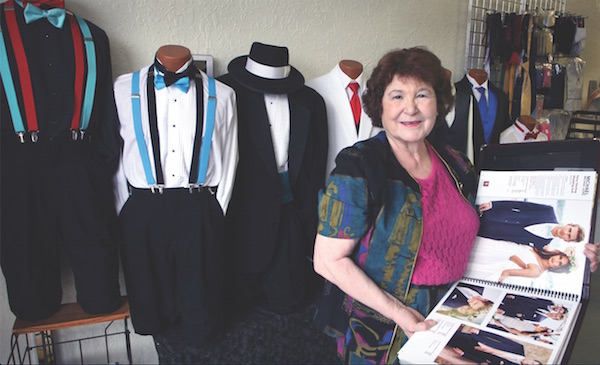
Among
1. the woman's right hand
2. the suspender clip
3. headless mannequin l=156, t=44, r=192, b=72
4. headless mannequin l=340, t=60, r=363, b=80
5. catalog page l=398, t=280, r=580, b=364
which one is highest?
headless mannequin l=156, t=44, r=192, b=72

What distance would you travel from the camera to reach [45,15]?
1.65 metres

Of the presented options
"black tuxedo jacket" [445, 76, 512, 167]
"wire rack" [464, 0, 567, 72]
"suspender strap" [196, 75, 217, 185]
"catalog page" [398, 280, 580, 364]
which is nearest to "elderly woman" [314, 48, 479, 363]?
"catalog page" [398, 280, 580, 364]

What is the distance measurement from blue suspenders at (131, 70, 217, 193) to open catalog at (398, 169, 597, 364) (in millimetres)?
1013

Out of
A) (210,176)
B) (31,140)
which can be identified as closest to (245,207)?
(210,176)

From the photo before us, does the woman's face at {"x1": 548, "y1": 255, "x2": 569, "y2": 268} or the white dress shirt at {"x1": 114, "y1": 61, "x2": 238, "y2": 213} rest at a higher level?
the white dress shirt at {"x1": 114, "y1": 61, "x2": 238, "y2": 213}

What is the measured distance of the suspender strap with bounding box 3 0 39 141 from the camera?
5.33 feet

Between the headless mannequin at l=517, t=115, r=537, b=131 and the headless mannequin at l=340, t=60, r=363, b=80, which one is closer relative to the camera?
the headless mannequin at l=340, t=60, r=363, b=80

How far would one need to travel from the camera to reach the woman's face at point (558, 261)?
1.07m

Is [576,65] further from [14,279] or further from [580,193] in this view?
[14,279]

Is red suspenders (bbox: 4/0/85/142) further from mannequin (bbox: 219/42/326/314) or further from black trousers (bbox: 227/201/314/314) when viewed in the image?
black trousers (bbox: 227/201/314/314)

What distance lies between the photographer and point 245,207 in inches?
80.7

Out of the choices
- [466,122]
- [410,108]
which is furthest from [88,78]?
[466,122]

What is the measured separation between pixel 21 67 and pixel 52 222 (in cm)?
58

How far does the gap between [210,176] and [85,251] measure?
22.3 inches
